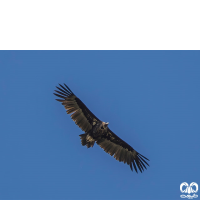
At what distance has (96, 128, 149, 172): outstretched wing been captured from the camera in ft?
83.6

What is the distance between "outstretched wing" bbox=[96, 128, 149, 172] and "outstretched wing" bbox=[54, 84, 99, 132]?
5.03ft

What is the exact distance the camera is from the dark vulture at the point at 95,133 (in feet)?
80.4

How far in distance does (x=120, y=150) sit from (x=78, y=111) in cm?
446

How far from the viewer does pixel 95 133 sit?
24.6 metres

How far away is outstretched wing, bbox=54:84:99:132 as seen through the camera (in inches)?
969

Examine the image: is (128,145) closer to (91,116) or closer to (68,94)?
(91,116)

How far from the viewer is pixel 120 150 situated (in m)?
25.8

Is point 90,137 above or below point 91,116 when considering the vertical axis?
below

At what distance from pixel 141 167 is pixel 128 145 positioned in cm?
191

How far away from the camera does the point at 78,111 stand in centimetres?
2500

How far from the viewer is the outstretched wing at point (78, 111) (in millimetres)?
24625

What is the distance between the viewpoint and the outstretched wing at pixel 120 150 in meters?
25.5
